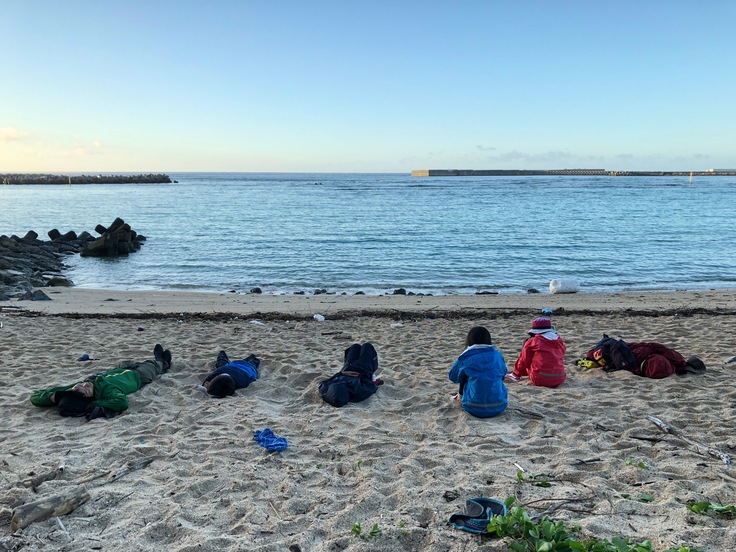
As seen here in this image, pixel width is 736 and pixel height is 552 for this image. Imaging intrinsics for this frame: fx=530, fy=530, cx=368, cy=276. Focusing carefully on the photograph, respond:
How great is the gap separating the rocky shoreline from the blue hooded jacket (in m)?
12.2

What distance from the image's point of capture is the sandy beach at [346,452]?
3.56 meters

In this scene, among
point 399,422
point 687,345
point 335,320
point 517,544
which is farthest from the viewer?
point 335,320

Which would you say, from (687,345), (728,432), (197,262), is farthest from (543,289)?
(197,262)

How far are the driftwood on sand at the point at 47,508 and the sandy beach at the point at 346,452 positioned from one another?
0.05m

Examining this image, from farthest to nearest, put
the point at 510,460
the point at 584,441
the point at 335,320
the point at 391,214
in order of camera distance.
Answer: the point at 391,214 → the point at 335,320 → the point at 584,441 → the point at 510,460

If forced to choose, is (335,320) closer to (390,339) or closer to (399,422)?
(390,339)

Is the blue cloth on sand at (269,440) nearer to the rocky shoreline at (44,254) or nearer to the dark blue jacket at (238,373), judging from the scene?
the dark blue jacket at (238,373)

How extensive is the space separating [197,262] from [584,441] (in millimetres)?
19318

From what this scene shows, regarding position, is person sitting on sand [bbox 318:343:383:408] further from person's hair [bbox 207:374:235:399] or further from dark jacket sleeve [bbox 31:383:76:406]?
dark jacket sleeve [bbox 31:383:76:406]

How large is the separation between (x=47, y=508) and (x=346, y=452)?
2.32 m

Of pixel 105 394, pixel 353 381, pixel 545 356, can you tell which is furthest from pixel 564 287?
pixel 105 394

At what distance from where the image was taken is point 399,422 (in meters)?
5.54

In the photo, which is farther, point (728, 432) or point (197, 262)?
point (197, 262)

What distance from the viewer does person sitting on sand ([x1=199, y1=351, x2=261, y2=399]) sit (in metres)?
6.27
